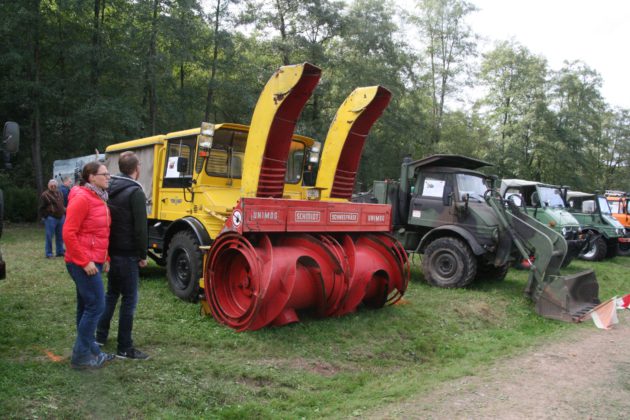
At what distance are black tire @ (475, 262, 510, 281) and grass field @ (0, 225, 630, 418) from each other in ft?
5.81

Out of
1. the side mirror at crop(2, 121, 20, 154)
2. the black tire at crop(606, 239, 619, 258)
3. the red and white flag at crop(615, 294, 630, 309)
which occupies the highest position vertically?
the side mirror at crop(2, 121, 20, 154)

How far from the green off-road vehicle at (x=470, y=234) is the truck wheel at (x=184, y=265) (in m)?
4.81

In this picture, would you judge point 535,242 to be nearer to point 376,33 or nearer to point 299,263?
point 299,263

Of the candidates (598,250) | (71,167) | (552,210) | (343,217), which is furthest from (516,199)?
(71,167)

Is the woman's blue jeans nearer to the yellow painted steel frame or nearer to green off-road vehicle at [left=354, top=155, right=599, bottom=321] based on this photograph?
the yellow painted steel frame

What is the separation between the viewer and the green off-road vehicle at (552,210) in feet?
40.6

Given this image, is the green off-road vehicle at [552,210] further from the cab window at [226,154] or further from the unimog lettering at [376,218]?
the cab window at [226,154]

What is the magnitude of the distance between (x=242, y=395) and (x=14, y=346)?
2413mm

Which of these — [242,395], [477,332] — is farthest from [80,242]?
[477,332]

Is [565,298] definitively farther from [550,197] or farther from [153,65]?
[153,65]

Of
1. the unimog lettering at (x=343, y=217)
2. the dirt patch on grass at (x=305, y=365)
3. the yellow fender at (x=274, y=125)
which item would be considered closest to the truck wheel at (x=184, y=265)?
the yellow fender at (x=274, y=125)

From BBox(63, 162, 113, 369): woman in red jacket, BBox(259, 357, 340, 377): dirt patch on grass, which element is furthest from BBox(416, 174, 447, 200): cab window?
BBox(63, 162, 113, 369): woman in red jacket

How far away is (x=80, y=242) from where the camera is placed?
422cm

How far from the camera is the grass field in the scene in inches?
155
